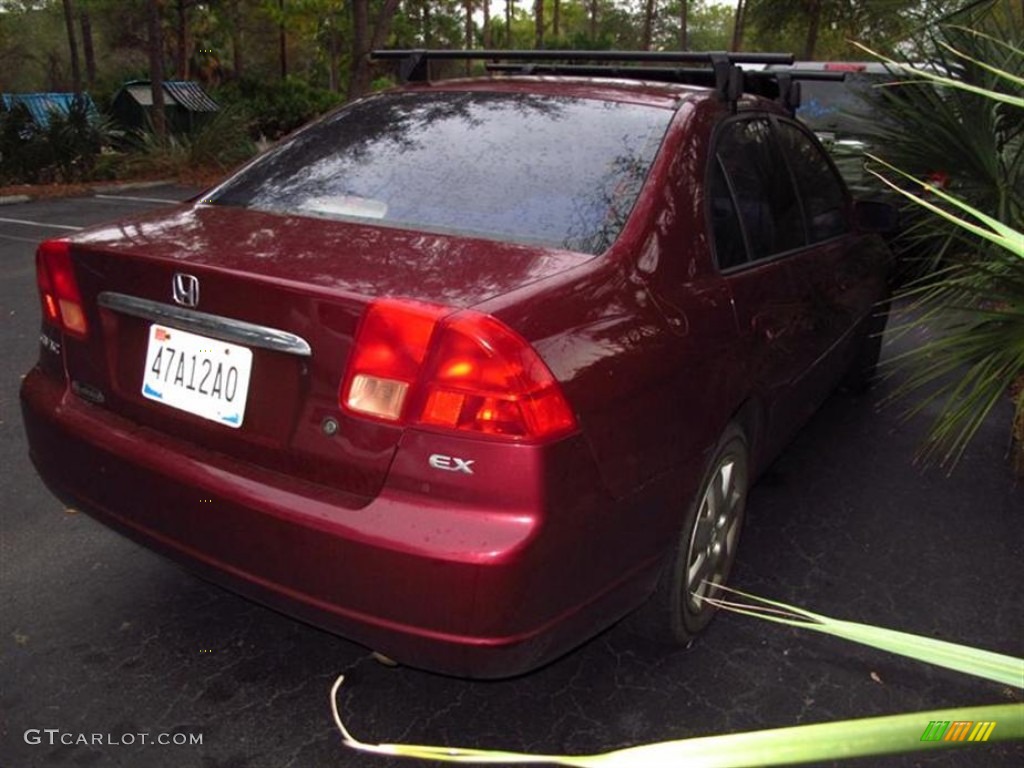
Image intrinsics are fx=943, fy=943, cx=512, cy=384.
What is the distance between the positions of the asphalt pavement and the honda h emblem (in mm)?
1059

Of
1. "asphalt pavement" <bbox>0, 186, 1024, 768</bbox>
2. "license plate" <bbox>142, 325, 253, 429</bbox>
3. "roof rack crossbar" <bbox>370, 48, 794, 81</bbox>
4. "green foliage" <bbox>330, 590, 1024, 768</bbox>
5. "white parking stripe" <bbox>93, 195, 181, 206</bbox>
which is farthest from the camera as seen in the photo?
"white parking stripe" <bbox>93, 195, 181, 206</bbox>

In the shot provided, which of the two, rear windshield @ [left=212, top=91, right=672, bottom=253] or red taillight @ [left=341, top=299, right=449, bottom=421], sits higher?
rear windshield @ [left=212, top=91, right=672, bottom=253]

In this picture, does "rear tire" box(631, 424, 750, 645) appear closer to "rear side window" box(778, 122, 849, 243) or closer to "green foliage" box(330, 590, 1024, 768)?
"rear side window" box(778, 122, 849, 243)

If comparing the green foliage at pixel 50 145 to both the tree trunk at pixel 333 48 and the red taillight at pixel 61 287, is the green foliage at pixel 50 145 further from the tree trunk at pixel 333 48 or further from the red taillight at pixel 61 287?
the tree trunk at pixel 333 48

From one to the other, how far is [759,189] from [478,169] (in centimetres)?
109

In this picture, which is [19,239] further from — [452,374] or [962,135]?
[452,374]

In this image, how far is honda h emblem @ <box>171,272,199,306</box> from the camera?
2199 millimetres

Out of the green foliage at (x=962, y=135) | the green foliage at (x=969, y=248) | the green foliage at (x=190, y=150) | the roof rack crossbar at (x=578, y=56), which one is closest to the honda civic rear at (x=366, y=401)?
the roof rack crossbar at (x=578, y=56)

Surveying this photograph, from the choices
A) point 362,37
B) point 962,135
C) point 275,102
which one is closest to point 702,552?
point 962,135

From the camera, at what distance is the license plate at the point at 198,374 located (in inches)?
85.0

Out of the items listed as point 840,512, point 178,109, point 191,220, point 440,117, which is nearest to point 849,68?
point 840,512

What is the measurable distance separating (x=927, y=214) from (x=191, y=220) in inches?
149

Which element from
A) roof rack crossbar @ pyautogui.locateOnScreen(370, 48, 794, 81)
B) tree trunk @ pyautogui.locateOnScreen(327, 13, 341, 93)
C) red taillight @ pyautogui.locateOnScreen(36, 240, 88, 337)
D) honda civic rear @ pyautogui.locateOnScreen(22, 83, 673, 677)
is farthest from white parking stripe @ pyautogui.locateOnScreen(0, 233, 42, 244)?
tree trunk @ pyautogui.locateOnScreen(327, 13, 341, 93)

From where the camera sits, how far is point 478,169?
2.68 metres
